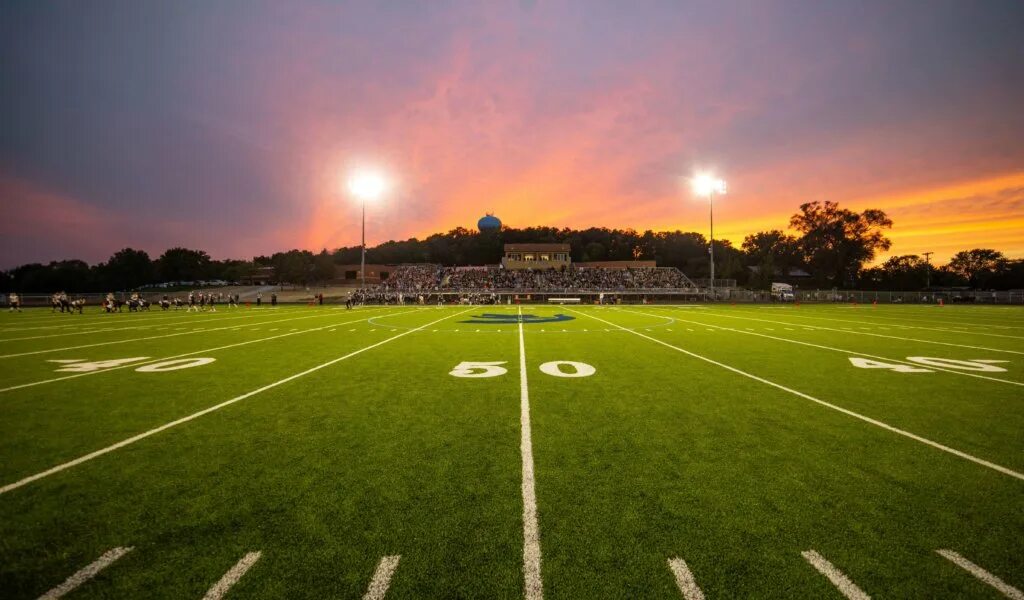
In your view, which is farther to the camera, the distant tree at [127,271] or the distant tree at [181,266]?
the distant tree at [181,266]

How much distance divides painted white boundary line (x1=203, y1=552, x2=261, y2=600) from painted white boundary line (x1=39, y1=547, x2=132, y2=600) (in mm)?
874

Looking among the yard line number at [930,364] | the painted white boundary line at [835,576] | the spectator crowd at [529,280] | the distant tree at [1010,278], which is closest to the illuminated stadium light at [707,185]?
the spectator crowd at [529,280]

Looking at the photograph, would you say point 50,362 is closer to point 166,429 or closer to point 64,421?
point 64,421

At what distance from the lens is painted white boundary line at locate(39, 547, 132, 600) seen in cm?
271

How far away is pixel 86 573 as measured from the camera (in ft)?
9.55

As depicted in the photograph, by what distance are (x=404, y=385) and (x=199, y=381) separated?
162 inches

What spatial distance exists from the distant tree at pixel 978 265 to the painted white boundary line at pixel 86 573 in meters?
110

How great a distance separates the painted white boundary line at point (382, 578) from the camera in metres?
2.68

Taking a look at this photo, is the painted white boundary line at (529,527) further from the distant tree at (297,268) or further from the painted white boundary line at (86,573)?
the distant tree at (297,268)

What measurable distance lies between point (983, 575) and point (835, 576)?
0.95 m

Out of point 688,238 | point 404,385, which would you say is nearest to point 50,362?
point 404,385

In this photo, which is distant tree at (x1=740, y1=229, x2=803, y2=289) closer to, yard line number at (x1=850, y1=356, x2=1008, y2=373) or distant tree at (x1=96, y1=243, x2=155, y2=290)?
yard line number at (x1=850, y1=356, x2=1008, y2=373)

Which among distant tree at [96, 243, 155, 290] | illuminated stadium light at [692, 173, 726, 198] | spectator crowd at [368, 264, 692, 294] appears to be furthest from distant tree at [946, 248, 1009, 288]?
distant tree at [96, 243, 155, 290]

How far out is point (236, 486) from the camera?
4.14 meters
